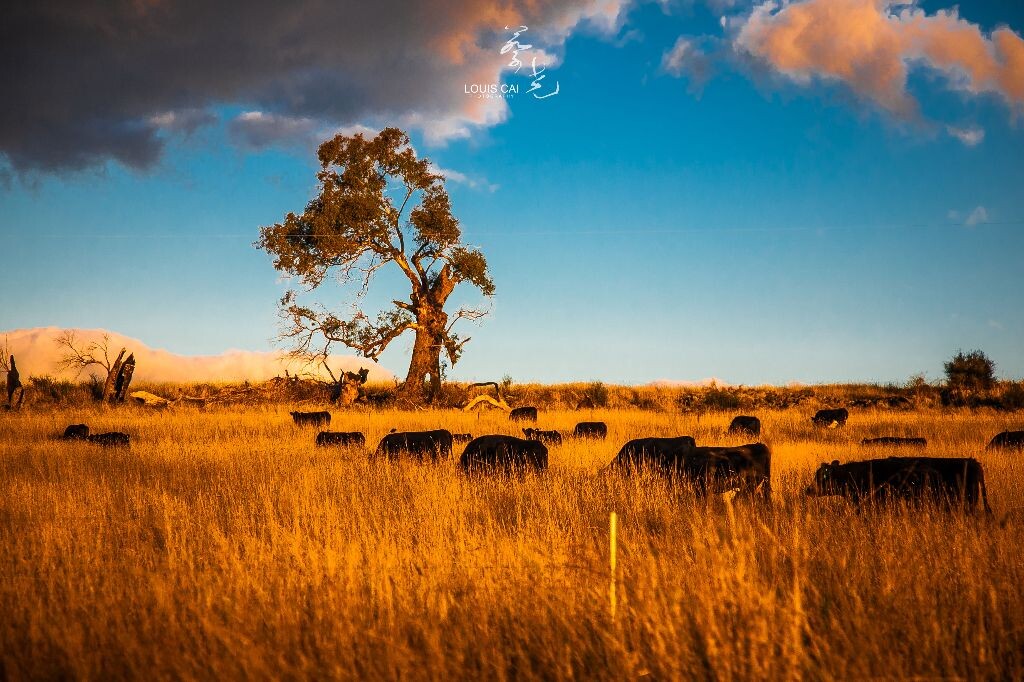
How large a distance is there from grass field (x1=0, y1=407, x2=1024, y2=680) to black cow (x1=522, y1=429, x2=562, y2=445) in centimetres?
566

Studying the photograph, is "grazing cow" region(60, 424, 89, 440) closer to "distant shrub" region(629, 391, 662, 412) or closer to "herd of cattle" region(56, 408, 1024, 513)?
"herd of cattle" region(56, 408, 1024, 513)

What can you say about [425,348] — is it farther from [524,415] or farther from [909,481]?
[909,481]

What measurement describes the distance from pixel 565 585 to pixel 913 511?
15.1ft

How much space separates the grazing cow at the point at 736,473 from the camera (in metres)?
8.83

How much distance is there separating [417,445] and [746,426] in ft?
32.4

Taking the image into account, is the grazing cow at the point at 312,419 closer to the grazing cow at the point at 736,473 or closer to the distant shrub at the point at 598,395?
the grazing cow at the point at 736,473

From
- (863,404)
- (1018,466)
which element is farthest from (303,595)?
(863,404)

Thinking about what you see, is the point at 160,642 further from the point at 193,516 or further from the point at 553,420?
the point at 553,420

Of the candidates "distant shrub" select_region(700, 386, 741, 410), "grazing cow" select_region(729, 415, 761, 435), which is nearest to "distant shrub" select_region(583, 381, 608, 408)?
"distant shrub" select_region(700, 386, 741, 410)

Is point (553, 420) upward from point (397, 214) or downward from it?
downward

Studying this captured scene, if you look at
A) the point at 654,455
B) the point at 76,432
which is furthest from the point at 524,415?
the point at 654,455

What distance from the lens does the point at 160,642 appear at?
4.55 metres

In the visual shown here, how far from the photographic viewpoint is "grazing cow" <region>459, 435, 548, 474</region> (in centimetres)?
1101

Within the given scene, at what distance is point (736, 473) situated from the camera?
351 inches
